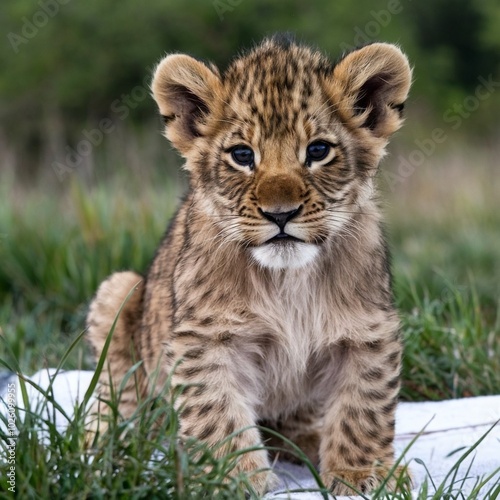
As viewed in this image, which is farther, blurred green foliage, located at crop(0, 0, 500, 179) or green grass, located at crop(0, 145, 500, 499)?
blurred green foliage, located at crop(0, 0, 500, 179)

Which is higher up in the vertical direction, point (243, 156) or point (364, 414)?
point (243, 156)

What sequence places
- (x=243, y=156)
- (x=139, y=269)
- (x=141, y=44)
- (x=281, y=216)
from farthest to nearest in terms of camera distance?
(x=141, y=44)
(x=139, y=269)
(x=243, y=156)
(x=281, y=216)

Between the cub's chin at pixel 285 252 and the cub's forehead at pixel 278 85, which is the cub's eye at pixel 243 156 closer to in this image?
the cub's forehead at pixel 278 85

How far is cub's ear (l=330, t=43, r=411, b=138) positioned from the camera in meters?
4.88

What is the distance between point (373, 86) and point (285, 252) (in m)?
1.08

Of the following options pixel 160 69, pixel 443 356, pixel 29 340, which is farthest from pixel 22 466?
pixel 29 340

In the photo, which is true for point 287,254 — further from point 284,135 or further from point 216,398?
point 216,398

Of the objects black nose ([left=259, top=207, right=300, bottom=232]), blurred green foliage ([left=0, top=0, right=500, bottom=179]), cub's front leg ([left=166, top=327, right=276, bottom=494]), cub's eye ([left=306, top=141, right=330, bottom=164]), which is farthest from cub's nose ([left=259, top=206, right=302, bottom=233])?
blurred green foliage ([left=0, top=0, right=500, bottom=179])

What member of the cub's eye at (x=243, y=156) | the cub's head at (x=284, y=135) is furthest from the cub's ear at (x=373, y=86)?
the cub's eye at (x=243, y=156)

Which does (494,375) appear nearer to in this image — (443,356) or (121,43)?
(443,356)

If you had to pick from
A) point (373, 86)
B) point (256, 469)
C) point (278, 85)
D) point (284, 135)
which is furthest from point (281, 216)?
point (256, 469)

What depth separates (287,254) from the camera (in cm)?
446

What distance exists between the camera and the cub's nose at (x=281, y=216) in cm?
438

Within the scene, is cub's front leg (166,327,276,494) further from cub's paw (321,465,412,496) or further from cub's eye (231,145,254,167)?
cub's eye (231,145,254,167)
